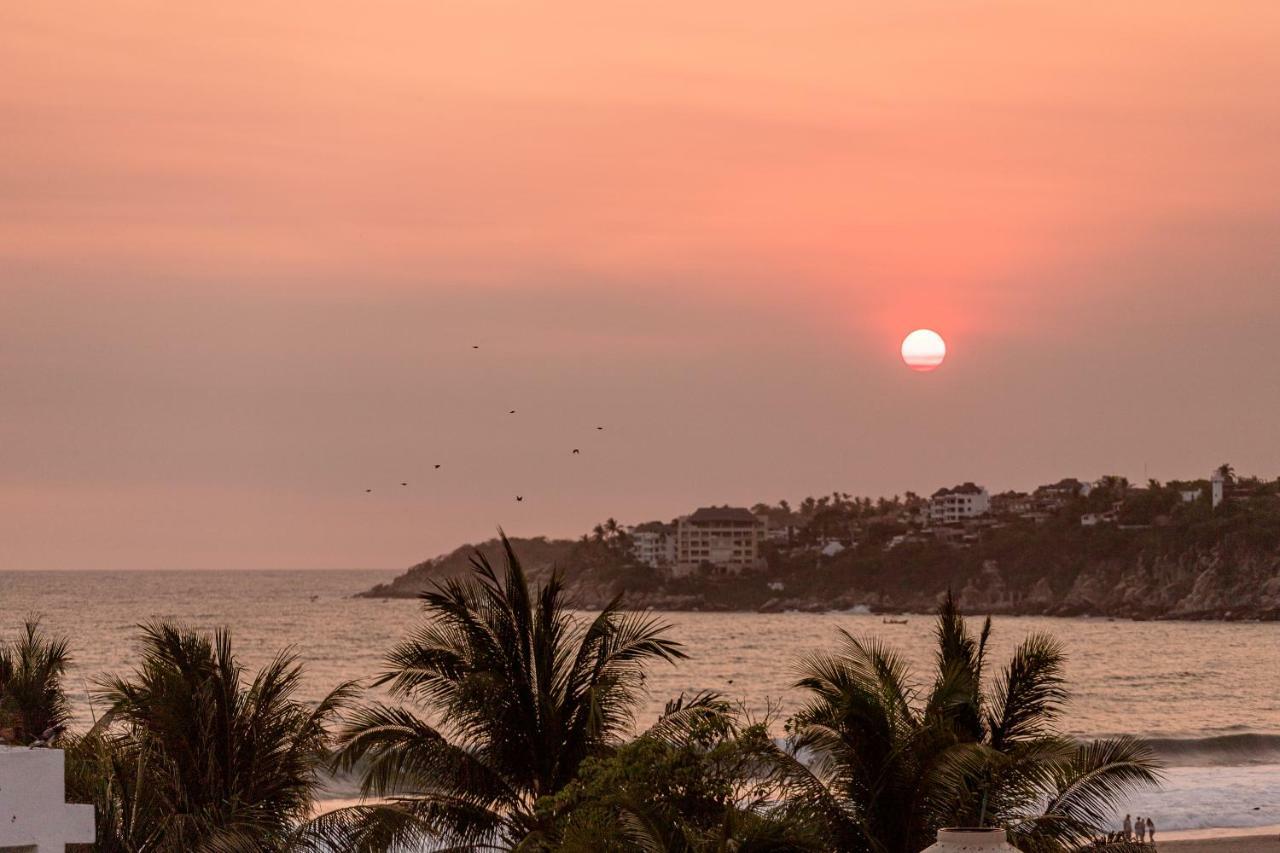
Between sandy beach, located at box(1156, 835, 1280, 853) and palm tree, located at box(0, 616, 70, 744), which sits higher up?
palm tree, located at box(0, 616, 70, 744)

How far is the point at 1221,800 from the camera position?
52.4 meters

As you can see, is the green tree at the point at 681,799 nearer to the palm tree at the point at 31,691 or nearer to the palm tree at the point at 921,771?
the palm tree at the point at 921,771

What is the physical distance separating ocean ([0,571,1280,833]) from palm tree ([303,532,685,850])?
49.1ft

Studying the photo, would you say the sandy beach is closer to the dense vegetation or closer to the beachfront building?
the dense vegetation

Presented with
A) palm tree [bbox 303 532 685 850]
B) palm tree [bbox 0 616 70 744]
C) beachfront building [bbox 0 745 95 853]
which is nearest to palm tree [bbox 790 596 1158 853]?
palm tree [bbox 303 532 685 850]

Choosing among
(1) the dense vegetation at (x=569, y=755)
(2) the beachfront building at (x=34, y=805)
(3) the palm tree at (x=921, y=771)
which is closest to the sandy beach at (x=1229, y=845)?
(1) the dense vegetation at (x=569, y=755)

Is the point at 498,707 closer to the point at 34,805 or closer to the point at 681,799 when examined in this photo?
the point at 681,799

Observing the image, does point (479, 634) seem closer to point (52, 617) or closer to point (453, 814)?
point (453, 814)

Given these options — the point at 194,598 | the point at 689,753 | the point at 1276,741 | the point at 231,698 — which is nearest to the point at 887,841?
the point at 689,753

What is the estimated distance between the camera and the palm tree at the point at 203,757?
1895 cm

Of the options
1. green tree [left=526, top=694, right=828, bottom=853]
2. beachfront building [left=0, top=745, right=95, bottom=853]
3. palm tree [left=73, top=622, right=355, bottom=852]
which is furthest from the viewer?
palm tree [left=73, top=622, right=355, bottom=852]

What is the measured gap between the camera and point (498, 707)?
2084 cm

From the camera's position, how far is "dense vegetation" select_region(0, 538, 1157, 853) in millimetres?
18375

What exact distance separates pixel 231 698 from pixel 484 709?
2.77 m
